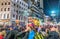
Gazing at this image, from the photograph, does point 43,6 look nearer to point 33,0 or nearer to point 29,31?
point 33,0

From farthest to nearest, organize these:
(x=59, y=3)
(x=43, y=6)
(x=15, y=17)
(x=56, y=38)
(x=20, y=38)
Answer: (x=59, y=3) < (x=43, y=6) < (x=15, y=17) < (x=56, y=38) < (x=20, y=38)

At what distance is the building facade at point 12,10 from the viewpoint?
183 inches

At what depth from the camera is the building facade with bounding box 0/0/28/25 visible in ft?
15.2

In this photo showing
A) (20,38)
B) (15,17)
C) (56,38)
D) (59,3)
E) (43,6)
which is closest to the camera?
(20,38)

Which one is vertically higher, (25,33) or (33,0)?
(33,0)

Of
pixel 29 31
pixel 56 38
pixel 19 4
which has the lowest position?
pixel 56 38

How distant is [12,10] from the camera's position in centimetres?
471

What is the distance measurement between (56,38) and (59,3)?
4644 millimetres

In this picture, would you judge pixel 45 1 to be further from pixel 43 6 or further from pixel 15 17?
pixel 15 17

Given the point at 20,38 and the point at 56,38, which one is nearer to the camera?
the point at 20,38

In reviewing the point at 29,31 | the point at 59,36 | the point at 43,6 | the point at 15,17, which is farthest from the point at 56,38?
the point at 43,6

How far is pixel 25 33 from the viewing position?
1.80m

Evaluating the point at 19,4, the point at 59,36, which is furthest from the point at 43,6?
the point at 59,36

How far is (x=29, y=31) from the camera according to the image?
5.94 feet
